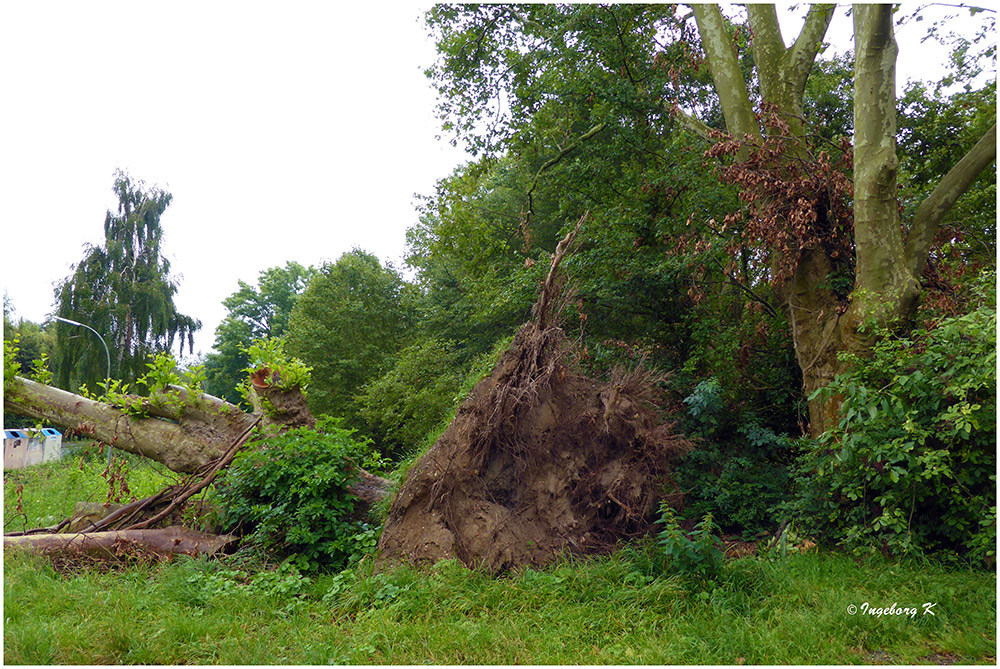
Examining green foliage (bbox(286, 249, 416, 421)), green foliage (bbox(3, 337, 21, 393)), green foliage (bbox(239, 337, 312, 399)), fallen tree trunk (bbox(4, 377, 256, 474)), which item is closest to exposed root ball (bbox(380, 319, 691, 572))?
green foliage (bbox(239, 337, 312, 399))

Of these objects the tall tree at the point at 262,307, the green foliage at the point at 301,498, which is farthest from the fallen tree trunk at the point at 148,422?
the tall tree at the point at 262,307

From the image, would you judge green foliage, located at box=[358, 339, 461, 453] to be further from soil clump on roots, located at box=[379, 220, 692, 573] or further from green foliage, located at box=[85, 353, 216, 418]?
soil clump on roots, located at box=[379, 220, 692, 573]

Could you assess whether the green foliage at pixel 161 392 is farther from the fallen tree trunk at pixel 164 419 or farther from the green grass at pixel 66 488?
the green grass at pixel 66 488

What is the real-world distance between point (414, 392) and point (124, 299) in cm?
1378

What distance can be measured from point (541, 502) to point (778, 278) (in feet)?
13.7

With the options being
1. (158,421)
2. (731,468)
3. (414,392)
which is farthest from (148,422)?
(414,392)

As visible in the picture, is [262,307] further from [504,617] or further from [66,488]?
[504,617]

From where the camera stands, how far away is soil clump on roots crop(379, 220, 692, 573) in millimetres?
5887

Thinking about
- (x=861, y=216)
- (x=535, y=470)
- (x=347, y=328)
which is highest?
(x=347, y=328)

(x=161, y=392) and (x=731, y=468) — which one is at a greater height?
(x=161, y=392)

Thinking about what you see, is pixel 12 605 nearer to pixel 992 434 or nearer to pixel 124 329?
pixel 992 434

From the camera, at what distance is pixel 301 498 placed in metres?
6.18

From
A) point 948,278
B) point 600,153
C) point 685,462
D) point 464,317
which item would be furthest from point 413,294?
point 948,278

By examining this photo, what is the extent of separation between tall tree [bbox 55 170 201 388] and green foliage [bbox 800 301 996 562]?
2262 cm
